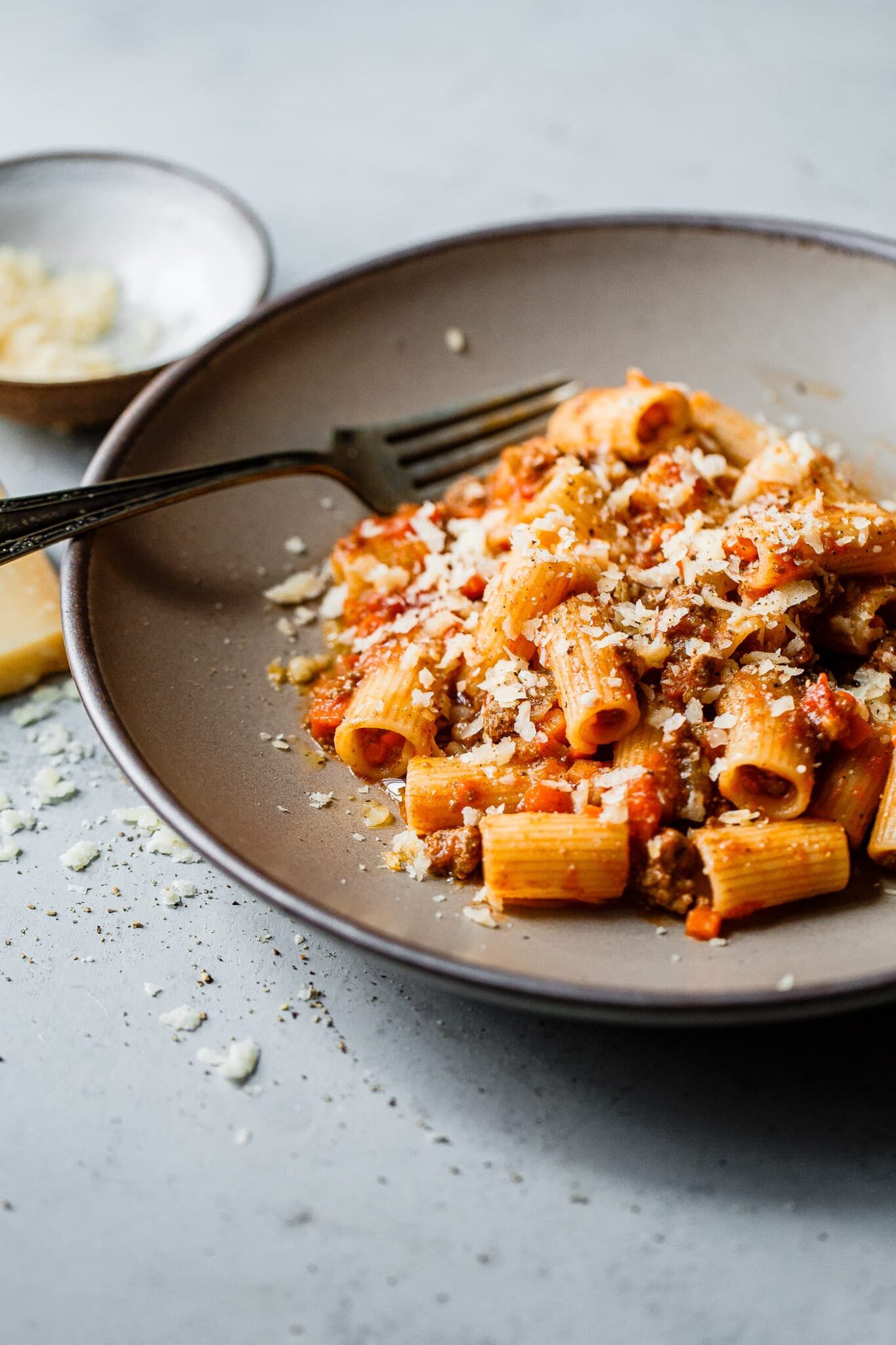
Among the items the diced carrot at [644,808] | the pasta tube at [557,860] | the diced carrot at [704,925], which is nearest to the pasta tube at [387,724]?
the pasta tube at [557,860]

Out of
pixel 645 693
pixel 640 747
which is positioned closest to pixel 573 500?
pixel 645 693

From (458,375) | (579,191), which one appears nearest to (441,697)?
(458,375)

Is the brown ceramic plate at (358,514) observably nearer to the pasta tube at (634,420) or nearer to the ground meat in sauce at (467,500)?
the ground meat in sauce at (467,500)

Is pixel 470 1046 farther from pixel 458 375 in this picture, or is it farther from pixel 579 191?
pixel 579 191

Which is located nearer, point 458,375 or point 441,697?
point 441,697

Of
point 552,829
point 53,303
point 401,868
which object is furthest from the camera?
point 53,303

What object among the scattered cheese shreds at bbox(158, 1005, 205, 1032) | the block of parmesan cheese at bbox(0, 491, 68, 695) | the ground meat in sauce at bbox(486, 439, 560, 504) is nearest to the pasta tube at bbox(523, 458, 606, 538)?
the ground meat in sauce at bbox(486, 439, 560, 504)
